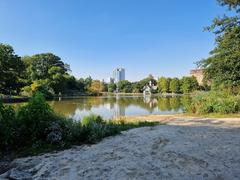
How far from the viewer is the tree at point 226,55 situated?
12.7 metres

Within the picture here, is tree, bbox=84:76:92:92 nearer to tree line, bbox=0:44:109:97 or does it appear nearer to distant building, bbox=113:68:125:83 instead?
tree line, bbox=0:44:109:97

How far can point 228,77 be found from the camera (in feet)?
47.4

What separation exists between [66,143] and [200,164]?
2.78 meters

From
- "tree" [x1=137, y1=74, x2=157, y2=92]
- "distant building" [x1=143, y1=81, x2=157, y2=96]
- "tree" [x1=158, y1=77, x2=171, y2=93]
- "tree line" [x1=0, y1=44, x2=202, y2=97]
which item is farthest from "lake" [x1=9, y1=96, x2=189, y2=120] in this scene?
"tree" [x1=137, y1=74, x2=157, y2=92]


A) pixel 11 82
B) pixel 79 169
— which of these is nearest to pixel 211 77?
pixel 79 169

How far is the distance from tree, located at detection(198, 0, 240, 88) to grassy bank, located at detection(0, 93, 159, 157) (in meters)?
9.58

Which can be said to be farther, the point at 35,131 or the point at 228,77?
the point at 228,77

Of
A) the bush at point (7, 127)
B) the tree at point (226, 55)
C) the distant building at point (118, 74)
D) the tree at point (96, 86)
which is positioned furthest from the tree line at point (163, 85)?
the bush at point (7, 127)

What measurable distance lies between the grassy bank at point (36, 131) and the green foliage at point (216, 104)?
941 centimetres

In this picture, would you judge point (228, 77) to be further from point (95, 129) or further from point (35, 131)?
point (35, 131)

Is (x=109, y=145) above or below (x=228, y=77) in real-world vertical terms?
below

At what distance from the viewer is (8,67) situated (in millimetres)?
41031

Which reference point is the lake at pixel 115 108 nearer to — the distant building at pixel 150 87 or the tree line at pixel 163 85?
the tree line at pixel 163 85

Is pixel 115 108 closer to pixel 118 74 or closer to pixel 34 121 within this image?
pixel 34 121
